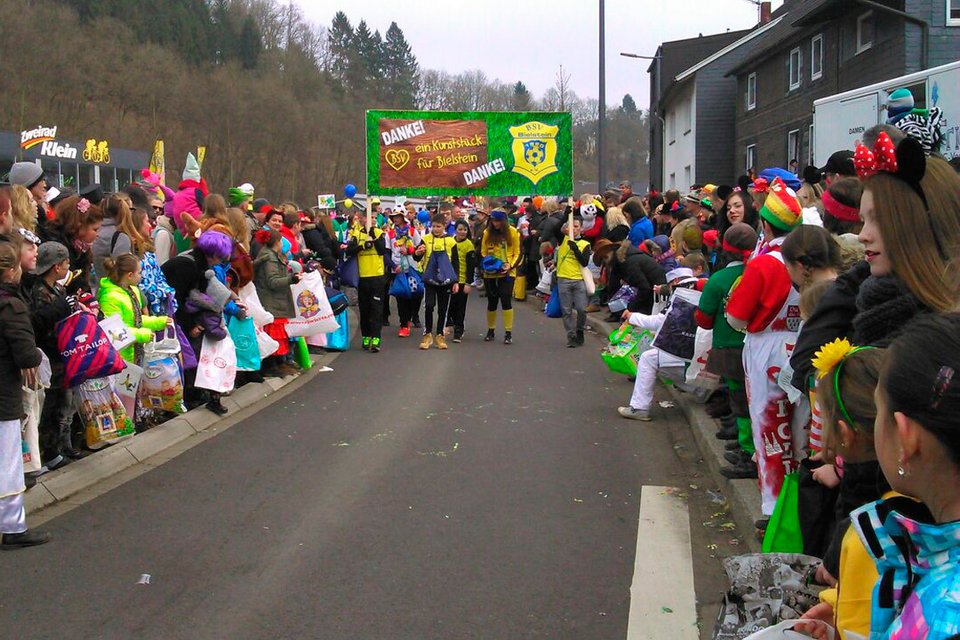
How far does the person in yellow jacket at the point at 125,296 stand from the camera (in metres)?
7.77

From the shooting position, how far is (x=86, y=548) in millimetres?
5746

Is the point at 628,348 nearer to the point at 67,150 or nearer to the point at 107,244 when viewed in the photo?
the point at 107,244

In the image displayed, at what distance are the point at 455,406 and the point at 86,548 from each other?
4907 mm

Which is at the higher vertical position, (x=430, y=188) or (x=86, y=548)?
(x=430, y=188)

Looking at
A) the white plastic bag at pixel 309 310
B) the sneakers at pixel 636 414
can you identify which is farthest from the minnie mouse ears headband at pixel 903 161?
the white plastic bag at pixel 309 310

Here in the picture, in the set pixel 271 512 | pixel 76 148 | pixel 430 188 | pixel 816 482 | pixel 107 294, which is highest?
pixel 76 148

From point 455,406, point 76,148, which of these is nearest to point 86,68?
point 76,148

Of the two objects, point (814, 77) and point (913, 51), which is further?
point (814, 77)

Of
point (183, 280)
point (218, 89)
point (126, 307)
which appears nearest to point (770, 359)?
point (126, 307)

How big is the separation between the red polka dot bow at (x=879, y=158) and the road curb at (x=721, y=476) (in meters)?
2.62

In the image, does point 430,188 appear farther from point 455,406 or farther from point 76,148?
point 76,148

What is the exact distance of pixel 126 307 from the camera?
783 cm

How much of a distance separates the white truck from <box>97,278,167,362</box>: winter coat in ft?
23.5

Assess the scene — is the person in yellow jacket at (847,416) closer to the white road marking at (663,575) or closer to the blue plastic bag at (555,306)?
the white road marking at (663,575)
